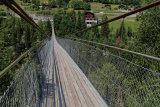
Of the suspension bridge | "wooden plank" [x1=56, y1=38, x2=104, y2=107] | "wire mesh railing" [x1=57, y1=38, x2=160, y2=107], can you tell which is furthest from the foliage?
"wire mesh railing" [x1=57, y1=38, x2=160, y2=107]

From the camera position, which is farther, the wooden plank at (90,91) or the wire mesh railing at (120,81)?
the wooden plank at (90,91)

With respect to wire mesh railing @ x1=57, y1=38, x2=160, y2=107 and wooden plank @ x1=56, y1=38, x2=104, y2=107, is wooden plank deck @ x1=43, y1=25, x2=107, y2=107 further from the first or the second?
wire mesh railing @ x1=57, y1=38, x2=160, y2=107

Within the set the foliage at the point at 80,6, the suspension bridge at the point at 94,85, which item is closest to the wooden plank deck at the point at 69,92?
the suspension bridge at the point at 94,85

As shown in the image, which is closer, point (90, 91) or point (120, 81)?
point (120, 81)

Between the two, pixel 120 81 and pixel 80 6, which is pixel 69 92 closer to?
pixel 120 81

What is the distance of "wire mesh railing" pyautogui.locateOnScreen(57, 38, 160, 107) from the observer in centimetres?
148

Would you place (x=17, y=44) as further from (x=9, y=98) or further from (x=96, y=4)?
(x=96, y=4)

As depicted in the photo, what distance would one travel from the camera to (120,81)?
1991mm

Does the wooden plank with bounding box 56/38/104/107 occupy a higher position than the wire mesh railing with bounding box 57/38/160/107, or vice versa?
the wire mesh railing with bounding box 57/38/160/107

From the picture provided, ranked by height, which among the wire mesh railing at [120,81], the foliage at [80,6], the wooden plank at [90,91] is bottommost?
the wooden plank at [90,91]

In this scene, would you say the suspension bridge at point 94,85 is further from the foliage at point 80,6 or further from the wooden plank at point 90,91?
the foliage at point 80,6

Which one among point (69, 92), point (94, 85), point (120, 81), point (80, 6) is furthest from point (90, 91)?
point (80, 6)

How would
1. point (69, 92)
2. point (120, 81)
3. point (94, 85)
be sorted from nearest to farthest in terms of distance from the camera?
point (120, 81), point (69, 92), point (94, 85)

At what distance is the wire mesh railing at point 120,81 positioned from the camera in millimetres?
1481
